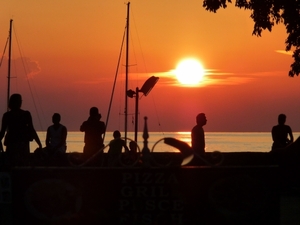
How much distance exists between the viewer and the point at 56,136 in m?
17.6

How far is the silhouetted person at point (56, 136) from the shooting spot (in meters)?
17.5

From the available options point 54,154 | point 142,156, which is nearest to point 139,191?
point 142,156

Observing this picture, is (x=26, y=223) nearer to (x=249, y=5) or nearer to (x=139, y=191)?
(x=139, y=191)

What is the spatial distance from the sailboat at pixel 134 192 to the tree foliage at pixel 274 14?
12781 millimetres

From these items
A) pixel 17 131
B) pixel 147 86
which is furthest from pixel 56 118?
pixel 147 86

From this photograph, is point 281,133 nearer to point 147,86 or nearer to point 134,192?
point 134,192

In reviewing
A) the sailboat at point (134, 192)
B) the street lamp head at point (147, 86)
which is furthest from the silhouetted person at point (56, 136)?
the street lamp head at point (147, 86)

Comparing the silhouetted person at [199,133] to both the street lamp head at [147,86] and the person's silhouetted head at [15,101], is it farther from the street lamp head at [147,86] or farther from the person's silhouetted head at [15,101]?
the street lamp head at [147,86]

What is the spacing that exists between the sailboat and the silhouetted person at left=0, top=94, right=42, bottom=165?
396 cm

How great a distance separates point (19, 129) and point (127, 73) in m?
35.7

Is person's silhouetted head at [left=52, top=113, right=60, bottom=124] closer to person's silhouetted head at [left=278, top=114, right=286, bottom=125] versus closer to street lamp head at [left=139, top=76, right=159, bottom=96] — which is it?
person's silhouetted head at [left=278, top=114, right=286, bottom=125]

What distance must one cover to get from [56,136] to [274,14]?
8177 millimetres

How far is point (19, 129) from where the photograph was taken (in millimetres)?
13930

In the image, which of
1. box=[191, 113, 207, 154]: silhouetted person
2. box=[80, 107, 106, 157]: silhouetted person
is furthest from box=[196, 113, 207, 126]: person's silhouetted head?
box=[80, 107, 106, 157]: silhouetted person
